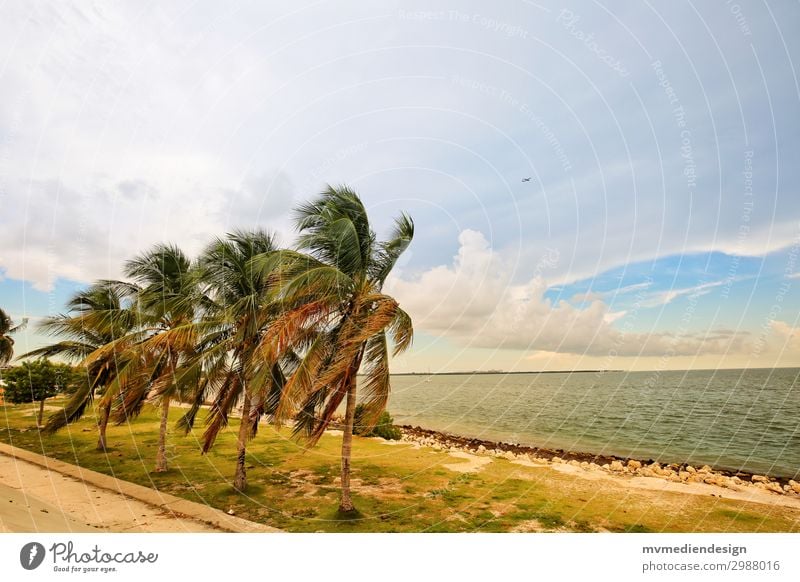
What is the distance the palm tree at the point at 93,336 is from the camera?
51.2 feet

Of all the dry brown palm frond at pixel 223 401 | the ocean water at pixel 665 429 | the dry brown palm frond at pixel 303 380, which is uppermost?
the dry brown palm frond at pixel 303 380

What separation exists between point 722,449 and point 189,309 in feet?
111

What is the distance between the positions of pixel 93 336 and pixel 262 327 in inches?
433

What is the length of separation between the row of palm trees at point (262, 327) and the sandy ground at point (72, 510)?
7.00 ft

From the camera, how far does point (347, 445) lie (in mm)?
10484

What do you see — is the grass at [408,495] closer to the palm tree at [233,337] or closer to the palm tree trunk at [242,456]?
the palm tree trunk at [242,456]

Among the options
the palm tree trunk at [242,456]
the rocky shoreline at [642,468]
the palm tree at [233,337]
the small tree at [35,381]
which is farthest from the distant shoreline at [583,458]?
the small tree at [35,381]

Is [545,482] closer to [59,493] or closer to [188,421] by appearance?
[188,421]

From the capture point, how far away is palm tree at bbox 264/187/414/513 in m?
9.14

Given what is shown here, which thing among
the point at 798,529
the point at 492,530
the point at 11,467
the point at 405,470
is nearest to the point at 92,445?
the point at 11,467

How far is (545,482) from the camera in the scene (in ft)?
47.8
